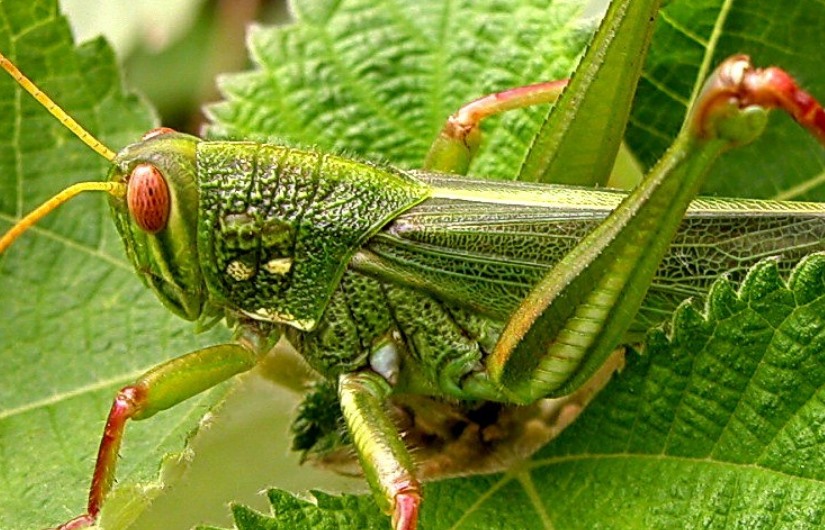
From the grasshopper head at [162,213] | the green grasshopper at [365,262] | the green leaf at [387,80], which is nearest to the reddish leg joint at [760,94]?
the green grasshopper at [365,262]

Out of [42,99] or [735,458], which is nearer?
[735,458]

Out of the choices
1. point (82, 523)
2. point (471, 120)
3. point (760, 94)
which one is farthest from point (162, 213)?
point (760, 94)

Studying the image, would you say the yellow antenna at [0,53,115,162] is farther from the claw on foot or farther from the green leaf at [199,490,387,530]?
the green leaf at [199,490,387,530]

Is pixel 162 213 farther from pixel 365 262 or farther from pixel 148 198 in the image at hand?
pixel 365 262

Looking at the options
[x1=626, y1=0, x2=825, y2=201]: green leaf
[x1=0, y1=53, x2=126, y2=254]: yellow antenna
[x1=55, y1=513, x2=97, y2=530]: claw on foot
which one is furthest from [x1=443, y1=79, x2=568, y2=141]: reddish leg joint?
[x1=55, y1=513, x2=97, y2=530]: claw on foot

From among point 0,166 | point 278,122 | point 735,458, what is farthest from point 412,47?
point 735,458

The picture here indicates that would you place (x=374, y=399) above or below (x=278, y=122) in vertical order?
below

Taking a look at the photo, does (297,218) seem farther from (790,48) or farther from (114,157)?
→ (790,48)
